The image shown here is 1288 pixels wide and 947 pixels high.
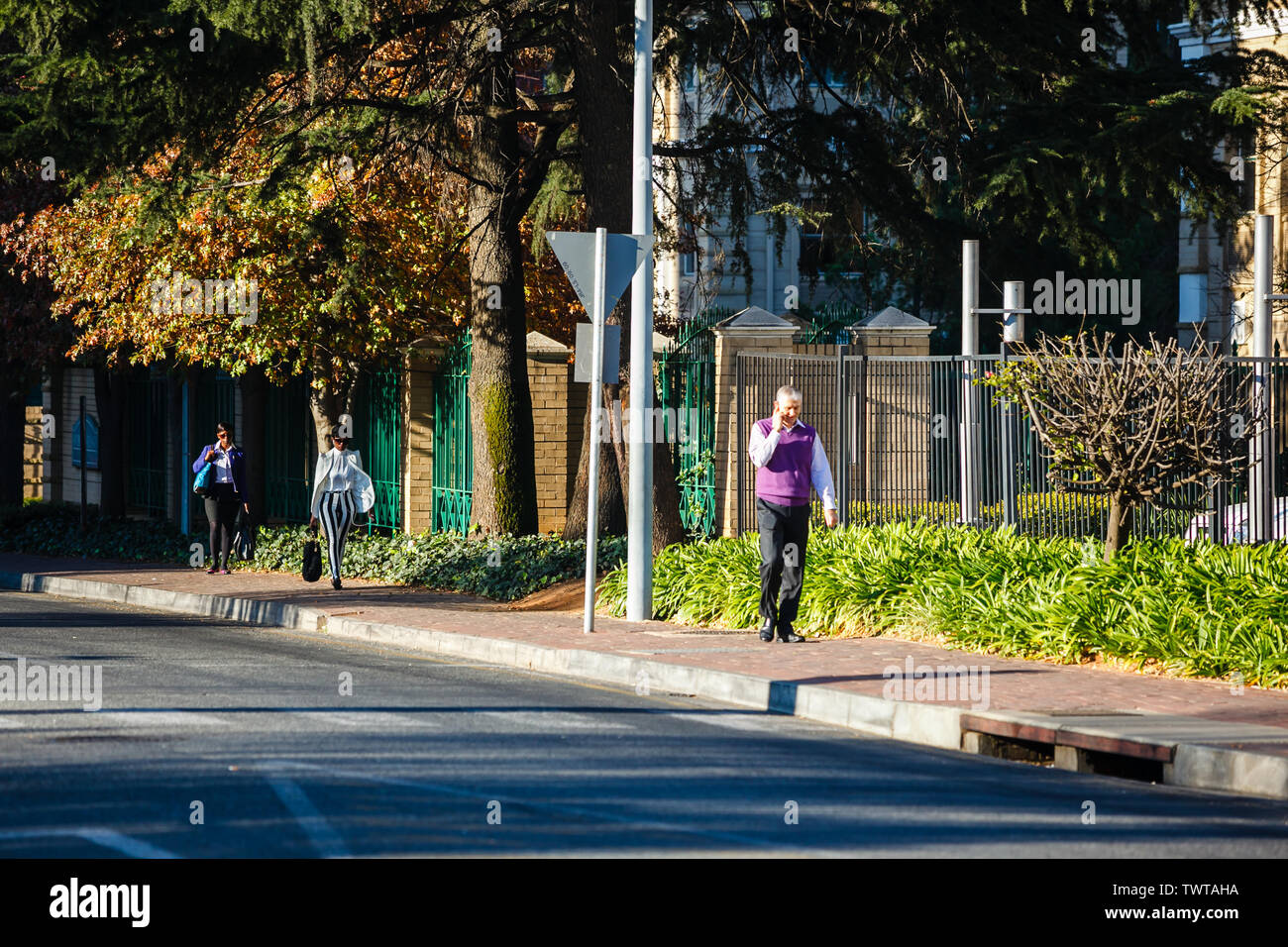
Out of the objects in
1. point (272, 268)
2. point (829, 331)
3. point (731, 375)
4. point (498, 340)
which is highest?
point (272, 268)

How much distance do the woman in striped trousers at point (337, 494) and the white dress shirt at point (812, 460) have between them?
615 cm

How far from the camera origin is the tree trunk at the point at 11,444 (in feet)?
92.1

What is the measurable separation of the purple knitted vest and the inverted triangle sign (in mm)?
1651

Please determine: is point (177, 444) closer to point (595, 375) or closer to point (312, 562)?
point (312, 562)

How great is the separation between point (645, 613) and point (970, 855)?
26.4 feet

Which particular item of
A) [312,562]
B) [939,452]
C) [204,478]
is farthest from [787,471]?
[204,478]

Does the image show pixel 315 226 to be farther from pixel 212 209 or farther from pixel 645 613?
pixel 645 613

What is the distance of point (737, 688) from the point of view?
10961mm

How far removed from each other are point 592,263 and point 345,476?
5587mm

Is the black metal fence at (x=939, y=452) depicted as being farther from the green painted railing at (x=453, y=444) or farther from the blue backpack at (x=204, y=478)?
the blue backpack at (x=204, y=478)

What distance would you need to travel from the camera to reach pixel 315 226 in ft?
60.2

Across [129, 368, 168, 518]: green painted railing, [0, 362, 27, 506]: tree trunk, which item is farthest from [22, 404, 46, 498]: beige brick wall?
[129, 368, 168, 518]: green painted railing

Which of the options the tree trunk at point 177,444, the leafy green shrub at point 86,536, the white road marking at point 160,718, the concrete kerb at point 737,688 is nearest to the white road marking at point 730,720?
the concrete kerb at point 737,688

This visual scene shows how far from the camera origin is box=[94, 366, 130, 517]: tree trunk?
26.0 meters
